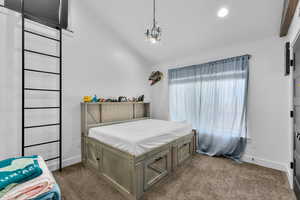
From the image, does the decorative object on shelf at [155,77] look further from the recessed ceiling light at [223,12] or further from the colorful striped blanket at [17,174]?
the colorful striped blanket at [17,174]

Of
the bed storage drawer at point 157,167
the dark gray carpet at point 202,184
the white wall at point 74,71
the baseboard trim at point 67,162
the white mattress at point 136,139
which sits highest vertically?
the white wall at point 74,71

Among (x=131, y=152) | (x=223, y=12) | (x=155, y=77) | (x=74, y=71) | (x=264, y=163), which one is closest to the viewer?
(x=131, y=152)

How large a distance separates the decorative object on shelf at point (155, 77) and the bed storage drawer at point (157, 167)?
2.50 metres

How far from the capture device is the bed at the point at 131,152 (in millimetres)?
1665

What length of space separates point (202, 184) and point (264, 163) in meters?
1.47

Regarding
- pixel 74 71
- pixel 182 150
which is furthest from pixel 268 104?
pixel 74 71

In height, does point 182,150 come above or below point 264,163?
above

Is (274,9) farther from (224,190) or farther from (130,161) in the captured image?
(130,161)

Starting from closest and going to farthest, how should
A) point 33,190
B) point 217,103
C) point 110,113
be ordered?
point 33,190, point 217,103, point 110,113

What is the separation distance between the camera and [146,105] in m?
3.96

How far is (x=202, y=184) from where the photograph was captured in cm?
196

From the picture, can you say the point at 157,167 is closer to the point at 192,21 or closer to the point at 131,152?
the point at 131,152

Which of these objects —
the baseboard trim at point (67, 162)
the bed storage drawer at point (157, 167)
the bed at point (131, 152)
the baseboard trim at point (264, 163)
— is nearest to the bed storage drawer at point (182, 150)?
the bed at point (131, 152)

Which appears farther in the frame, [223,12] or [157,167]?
[223,12]
